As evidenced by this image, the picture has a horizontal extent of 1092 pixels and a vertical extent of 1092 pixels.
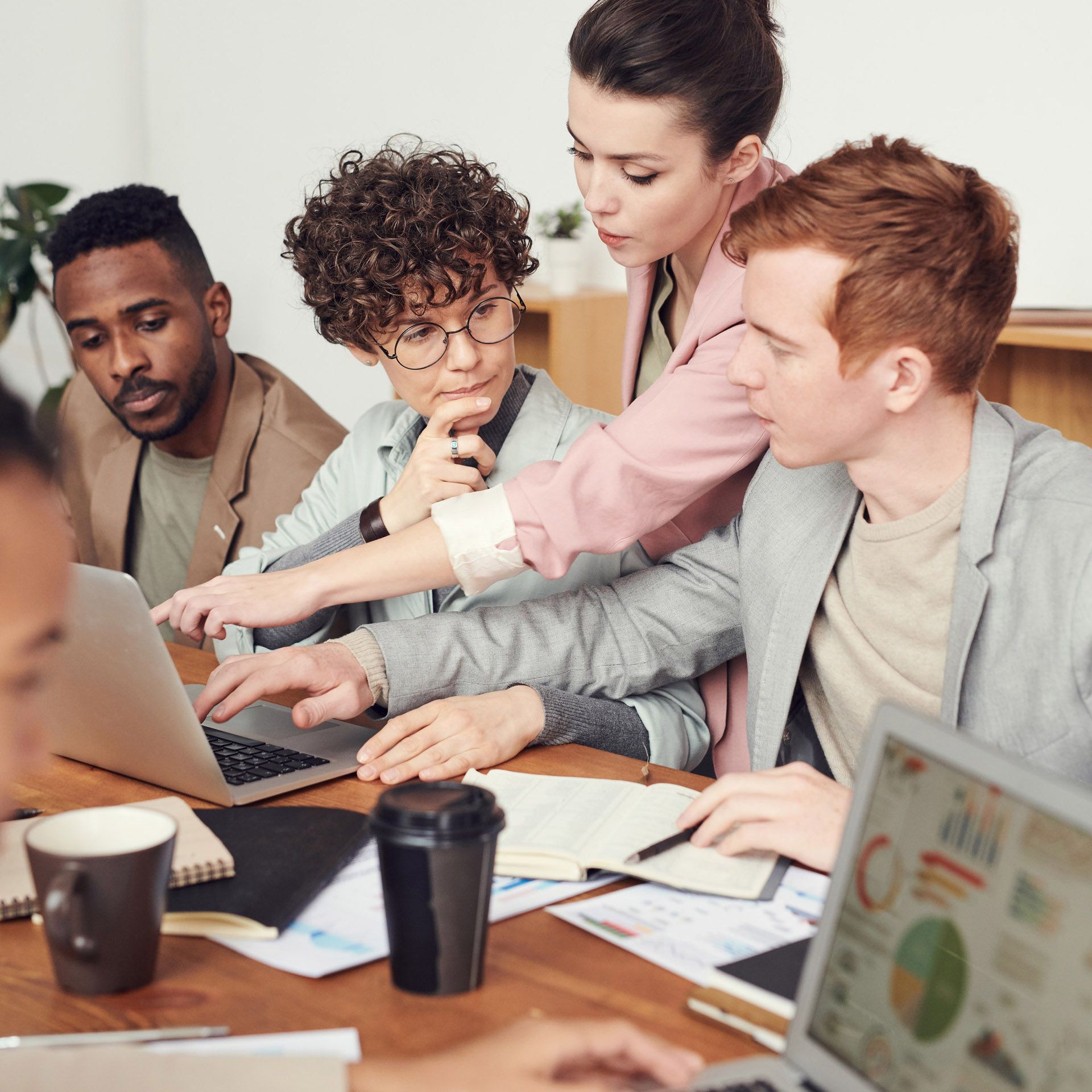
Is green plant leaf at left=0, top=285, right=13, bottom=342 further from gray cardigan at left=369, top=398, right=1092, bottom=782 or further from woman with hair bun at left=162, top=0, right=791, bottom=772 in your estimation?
gray cardigan at left=369, top=398, right=1092, bottom=782

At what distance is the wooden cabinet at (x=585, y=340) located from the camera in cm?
325

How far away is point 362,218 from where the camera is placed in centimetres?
174

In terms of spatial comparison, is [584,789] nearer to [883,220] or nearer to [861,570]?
[861,570]

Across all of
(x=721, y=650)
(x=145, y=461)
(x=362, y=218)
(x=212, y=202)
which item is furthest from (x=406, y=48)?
(x=721, y=650)

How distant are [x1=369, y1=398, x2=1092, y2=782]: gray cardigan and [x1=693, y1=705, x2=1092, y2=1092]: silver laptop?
0.55m

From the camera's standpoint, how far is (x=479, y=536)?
1.49 m

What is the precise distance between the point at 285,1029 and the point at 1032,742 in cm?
74

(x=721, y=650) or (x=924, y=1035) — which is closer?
(x=924, y=1035)

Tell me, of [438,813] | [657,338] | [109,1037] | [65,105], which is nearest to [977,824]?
[438,813]

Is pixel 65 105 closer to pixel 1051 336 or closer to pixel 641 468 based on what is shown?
pixel 1051 336

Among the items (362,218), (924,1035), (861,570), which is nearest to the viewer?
(924,1035)

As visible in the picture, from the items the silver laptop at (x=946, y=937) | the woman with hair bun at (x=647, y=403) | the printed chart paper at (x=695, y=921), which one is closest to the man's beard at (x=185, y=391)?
the woman with hair bun at (x=647, y=403)

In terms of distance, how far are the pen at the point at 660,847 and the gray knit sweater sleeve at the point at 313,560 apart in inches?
30.3

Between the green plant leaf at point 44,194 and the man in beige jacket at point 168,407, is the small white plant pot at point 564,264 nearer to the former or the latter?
the man in beige jacket at point 168,407
